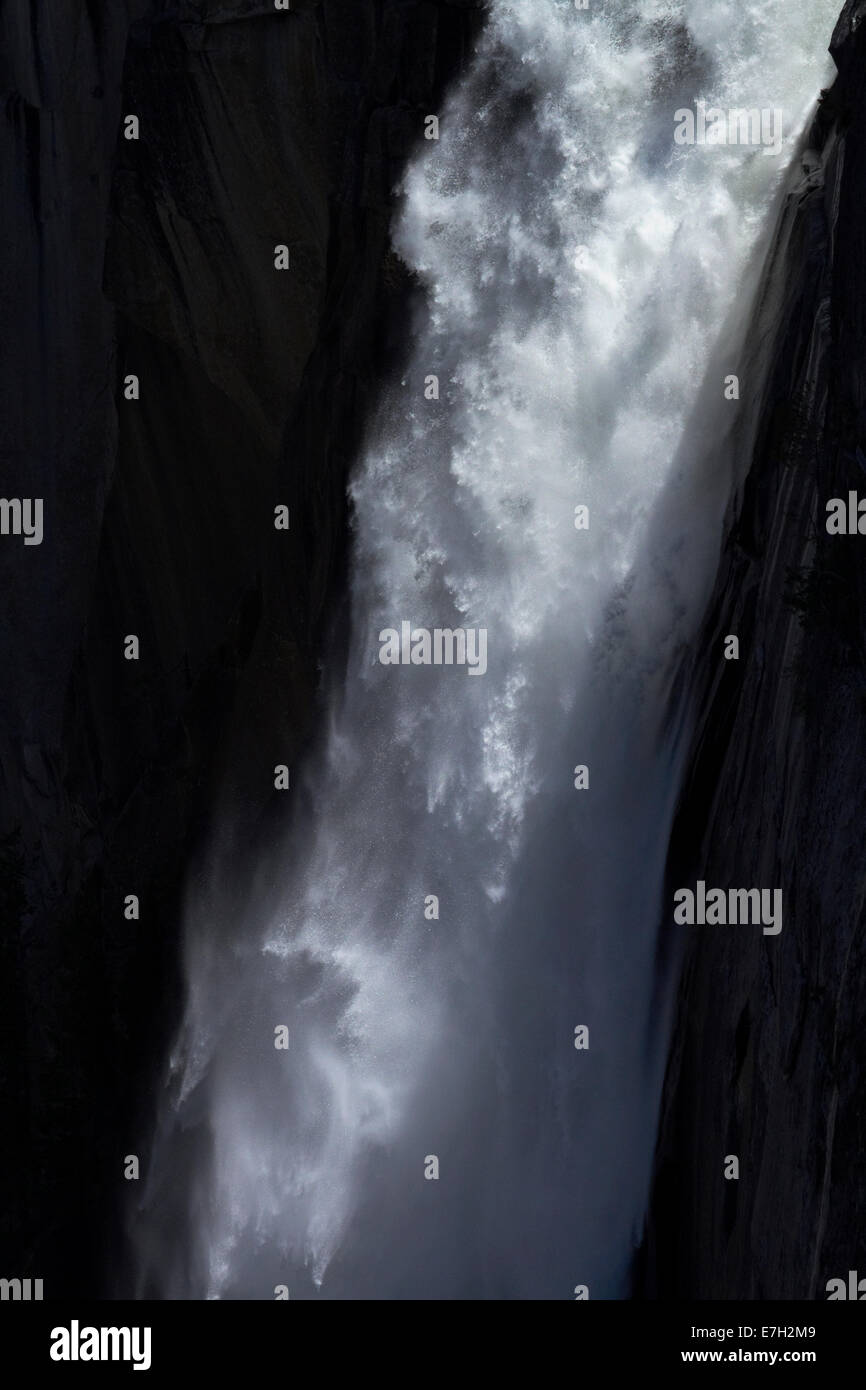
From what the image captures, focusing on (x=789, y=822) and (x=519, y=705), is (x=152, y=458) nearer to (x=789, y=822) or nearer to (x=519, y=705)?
(x=519, y=705)

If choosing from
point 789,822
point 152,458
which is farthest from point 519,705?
point 152,458

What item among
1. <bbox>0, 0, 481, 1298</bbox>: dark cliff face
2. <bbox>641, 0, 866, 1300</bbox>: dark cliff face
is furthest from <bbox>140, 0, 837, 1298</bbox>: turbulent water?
<bbox>0, 0, 481, 1298</bbox>: dark cliff face

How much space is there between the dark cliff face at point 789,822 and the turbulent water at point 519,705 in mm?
756

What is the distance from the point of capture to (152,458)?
78.7ft

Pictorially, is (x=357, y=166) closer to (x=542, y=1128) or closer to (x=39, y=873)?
(x=542, y=1128)

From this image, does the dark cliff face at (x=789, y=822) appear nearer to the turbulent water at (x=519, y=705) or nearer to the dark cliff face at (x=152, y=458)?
the turbulent water at (x=519, y=705)

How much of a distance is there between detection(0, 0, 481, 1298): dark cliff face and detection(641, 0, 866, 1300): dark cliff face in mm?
5715

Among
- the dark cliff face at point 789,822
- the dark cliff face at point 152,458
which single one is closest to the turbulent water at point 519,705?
the dark cliff face at point 789,822

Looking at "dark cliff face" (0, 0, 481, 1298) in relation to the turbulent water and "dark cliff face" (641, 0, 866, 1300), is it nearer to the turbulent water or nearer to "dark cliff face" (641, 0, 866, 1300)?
the turbulent water

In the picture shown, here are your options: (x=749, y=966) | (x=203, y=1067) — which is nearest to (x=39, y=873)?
(x=203, y=1067)

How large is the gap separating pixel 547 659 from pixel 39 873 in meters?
12.5

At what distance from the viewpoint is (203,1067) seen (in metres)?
21.0

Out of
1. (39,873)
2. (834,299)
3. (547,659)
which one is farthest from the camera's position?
(39,873)
